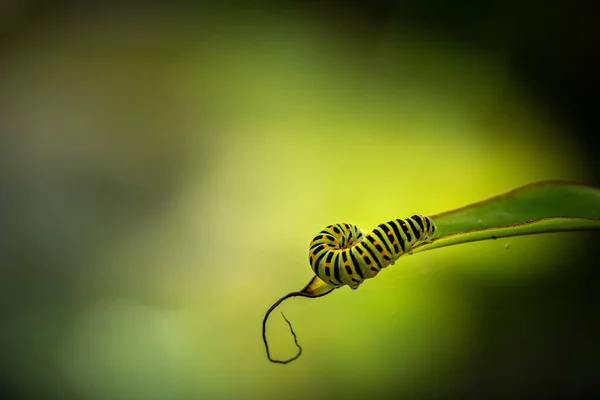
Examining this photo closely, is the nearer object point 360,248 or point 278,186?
point 360,248

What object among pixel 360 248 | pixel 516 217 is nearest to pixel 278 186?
pixel 360 248

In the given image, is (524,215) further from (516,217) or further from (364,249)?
(364,249)

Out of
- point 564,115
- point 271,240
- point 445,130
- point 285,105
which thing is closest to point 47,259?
point 271,240

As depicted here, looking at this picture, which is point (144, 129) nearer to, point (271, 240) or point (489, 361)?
point (271, 240)

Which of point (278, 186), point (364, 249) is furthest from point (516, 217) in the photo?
point (278, 186)

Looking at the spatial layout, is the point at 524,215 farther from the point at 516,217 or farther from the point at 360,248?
the point at 360,248

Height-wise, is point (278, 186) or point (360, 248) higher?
point (278, 186)
